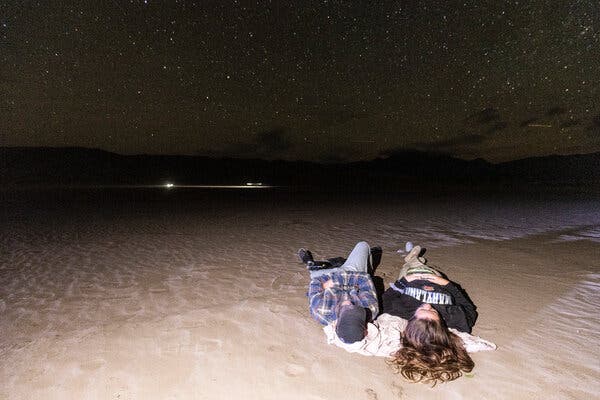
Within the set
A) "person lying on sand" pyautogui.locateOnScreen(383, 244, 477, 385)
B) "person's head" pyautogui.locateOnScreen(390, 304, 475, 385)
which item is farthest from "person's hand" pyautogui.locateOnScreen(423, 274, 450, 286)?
"person's head" pyautogui.locateOnScreen(390, 304, 475, 385)

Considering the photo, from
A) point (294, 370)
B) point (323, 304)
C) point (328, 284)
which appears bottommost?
point (294, 370)

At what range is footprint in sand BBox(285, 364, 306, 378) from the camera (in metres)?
3.45

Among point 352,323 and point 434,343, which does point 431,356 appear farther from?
point 352,323

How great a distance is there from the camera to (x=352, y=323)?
346cm

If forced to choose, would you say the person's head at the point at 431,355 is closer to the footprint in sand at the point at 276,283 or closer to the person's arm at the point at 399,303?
the person's arm at the point at 399,303

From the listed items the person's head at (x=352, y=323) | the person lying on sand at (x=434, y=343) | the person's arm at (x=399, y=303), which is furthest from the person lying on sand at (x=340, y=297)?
the person lying on sand at (x=434, y=343)

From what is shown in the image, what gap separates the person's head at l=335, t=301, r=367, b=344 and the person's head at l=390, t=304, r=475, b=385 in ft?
1.50

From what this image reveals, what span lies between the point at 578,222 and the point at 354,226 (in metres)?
9.80

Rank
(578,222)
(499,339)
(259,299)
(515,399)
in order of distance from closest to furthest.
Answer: (515,399), (499,339), (259,299), (578,222)

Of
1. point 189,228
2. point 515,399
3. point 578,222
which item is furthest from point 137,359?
point 578,222

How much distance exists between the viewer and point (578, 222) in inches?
552

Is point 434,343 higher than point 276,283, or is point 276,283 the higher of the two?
point 434,343

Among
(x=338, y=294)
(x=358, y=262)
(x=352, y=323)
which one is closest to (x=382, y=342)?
(x=352, y=323)

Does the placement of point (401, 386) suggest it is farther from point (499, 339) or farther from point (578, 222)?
point (578, 222)
